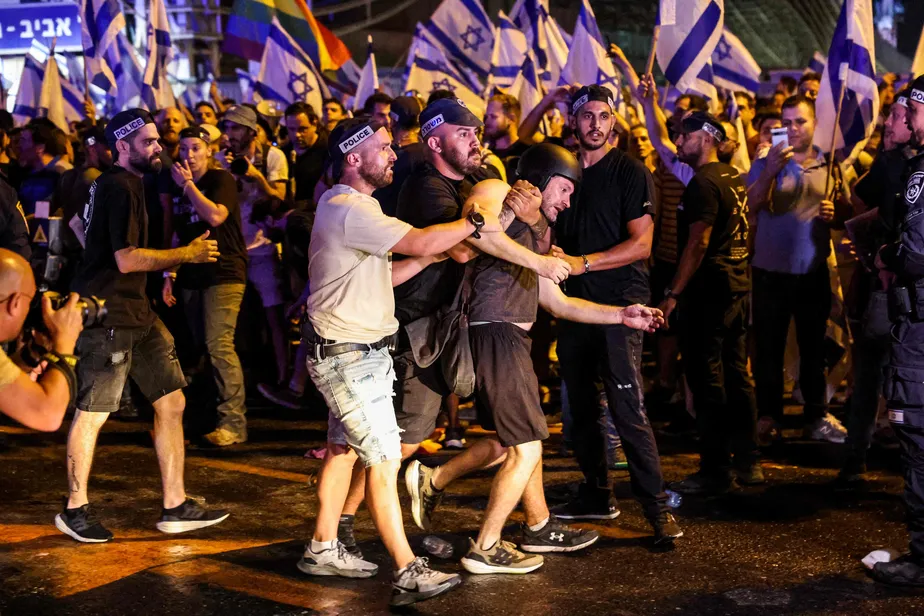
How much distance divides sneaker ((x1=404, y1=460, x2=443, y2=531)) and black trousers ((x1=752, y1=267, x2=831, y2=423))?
365cm

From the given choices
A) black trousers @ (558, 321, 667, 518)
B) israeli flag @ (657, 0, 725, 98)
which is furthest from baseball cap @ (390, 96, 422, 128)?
black trousers @ (558, 321, 667, 518)

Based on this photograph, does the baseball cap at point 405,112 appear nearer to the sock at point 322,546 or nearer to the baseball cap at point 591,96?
the baseball cap at point 591,96

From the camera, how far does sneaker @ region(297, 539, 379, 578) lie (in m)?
5.69

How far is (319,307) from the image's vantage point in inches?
215

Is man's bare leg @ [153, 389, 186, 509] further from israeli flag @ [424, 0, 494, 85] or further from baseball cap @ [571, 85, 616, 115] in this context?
israeli flag @ [424, 0, 494, 85]

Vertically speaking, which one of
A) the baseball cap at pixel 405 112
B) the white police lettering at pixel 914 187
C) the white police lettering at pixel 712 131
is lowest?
the white police lettering at pixel 914 187

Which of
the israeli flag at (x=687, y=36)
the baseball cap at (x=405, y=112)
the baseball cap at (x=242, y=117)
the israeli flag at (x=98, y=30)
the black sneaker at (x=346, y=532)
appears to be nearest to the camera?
the black sneaker at (x=346, y=532)

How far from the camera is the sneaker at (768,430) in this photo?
8.68 metres

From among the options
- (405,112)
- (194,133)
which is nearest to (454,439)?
(405,112)

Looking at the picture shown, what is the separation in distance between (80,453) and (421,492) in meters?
1.94

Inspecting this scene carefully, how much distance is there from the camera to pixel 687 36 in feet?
32.8

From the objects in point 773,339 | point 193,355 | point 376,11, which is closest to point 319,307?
point 773,339

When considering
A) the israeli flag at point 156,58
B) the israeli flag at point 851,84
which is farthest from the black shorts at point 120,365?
the israeli flag at point 156,58

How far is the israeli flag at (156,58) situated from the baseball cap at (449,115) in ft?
32.4
